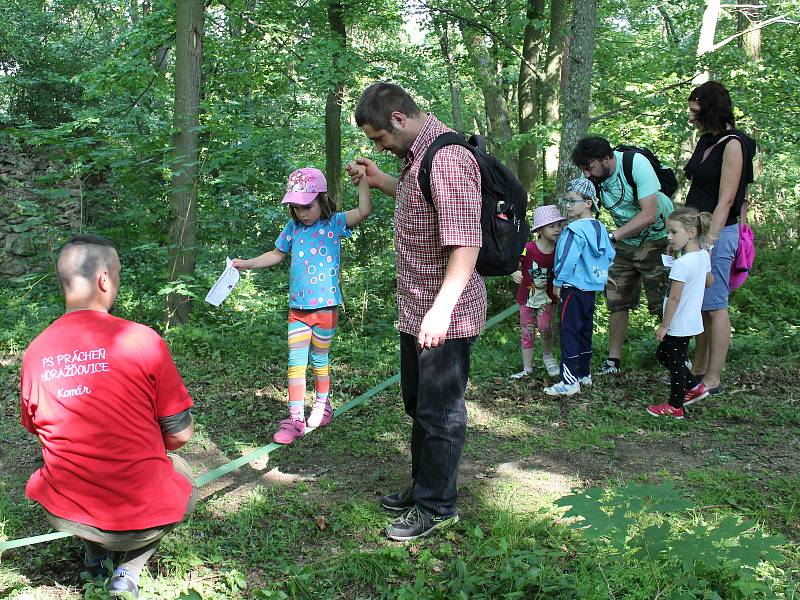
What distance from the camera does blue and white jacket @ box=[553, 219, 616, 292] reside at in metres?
5.62

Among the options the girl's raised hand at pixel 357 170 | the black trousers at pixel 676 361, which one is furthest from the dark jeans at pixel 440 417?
the black trousers at pixel 676 361

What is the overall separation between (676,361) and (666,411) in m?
0.39

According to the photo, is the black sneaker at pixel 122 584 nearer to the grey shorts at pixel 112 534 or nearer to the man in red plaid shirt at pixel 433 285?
the grey shorts at pixel 112 534

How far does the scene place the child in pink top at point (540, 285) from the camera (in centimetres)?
608

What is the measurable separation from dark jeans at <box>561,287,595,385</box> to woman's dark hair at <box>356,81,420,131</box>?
3027 mm

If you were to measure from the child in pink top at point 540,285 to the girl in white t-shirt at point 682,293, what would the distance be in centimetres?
120

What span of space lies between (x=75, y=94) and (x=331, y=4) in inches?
326

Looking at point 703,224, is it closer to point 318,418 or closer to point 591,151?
point 591,151

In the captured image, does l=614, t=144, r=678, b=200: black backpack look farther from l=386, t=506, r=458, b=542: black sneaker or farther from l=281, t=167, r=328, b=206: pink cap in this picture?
l=386, t=506, r=458, b=542: black sneaker

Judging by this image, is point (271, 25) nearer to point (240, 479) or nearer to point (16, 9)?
point (240, 479)

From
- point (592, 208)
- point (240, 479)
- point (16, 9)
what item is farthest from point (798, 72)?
point (16, 9)

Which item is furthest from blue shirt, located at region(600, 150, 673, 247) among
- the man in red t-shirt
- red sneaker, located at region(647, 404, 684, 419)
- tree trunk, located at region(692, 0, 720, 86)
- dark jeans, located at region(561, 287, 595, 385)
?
tree trunk, located at region(692, 0, 720, 86)

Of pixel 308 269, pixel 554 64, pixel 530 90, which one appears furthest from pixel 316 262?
pixel 530 90

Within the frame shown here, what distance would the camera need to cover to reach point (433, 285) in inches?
129
